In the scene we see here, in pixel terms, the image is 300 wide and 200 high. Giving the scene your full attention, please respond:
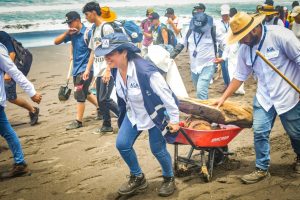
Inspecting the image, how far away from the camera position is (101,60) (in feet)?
18.7

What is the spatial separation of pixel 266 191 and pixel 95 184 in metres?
2.00

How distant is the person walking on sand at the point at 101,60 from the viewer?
541cm

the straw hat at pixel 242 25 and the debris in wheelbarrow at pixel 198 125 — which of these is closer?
the straw hat at pixel 242 25

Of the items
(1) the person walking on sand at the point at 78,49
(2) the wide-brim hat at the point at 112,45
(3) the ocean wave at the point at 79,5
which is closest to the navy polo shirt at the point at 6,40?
(1) the person walking on sand at the point at 78,49

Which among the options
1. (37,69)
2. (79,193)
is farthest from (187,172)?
(37,69)

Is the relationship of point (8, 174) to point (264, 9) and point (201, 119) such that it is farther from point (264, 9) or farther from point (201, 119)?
point (264, 9)

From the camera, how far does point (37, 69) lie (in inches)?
478

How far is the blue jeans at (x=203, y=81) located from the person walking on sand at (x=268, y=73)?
6.50ft

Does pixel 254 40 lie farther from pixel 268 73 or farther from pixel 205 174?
pixel 205 174

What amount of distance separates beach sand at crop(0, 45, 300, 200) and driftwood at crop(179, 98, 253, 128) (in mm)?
704

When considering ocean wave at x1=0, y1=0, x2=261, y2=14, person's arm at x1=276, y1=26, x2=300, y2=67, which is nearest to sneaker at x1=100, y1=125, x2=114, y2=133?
person's arm at x1=276, y1=26, x2=300, y2=67

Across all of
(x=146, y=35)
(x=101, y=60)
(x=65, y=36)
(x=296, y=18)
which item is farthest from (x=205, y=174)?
(x=146, y=35)

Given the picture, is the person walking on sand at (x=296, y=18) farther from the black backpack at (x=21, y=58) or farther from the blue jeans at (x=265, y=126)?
the black backpack at (x=21, y=58)

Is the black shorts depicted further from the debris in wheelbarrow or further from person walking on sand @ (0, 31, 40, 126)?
the debris in wheelbarrow
